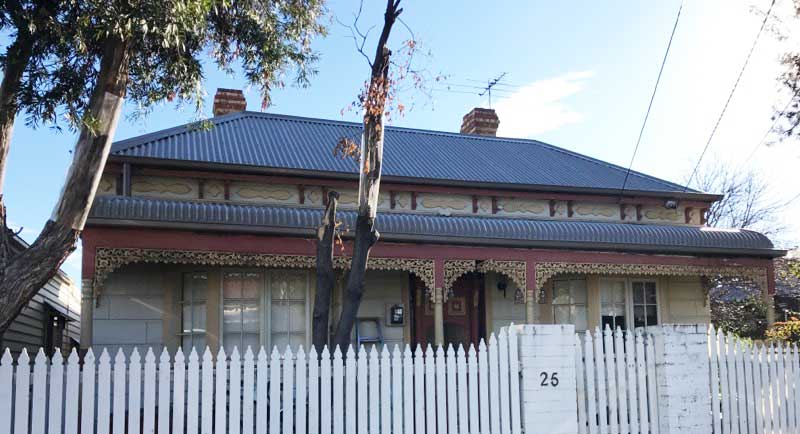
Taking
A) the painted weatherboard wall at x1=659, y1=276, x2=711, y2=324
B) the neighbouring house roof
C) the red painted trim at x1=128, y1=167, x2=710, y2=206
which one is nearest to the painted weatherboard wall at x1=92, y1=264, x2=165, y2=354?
the red painted trim at x1=128, y1=167, x2=710, y2=206

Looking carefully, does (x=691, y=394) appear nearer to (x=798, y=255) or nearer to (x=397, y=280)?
(x=397, y=280)

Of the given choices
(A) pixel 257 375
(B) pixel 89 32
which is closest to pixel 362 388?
(A) pixel 257 375

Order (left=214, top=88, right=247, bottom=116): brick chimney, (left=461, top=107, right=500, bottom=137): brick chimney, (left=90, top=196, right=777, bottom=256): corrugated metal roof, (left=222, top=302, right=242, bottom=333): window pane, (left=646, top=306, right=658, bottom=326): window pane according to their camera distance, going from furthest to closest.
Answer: (left=461, top=107, right=500, bottom=137): brick chimney < (left=214, top=88, right=247, bottom=116): brick chimney < (left=646, top=306, right=658, bottom=326): window pane < (left=222, top=302, right=242, bottom=333): window pane < (left=90, top=196, right=777, bottom=256): corrugated metal roof

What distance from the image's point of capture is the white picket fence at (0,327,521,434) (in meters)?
6.53

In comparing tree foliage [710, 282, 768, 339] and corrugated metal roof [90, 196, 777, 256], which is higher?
corrugated metal roof [90, 196, 777, 256]

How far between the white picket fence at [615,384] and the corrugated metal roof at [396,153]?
20.4 ft

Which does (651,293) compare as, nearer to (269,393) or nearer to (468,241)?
(468,241)

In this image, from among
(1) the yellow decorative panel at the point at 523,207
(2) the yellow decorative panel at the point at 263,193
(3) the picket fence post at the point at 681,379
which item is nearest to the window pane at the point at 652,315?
(1) the yellow decorative panel at the point at 523,207

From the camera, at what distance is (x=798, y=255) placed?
1198 inches

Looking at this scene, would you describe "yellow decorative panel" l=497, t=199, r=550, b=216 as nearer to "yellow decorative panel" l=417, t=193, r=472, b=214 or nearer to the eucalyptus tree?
"yellow decorative panel" l=417, t=193, r=472, b=214

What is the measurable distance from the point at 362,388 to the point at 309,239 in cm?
467

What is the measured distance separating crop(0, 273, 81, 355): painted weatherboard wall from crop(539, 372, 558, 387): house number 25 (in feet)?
27.3

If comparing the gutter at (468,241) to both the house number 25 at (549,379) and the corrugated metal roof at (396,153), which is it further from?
the house number 25 at (549,379)

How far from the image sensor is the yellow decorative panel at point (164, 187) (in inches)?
484
